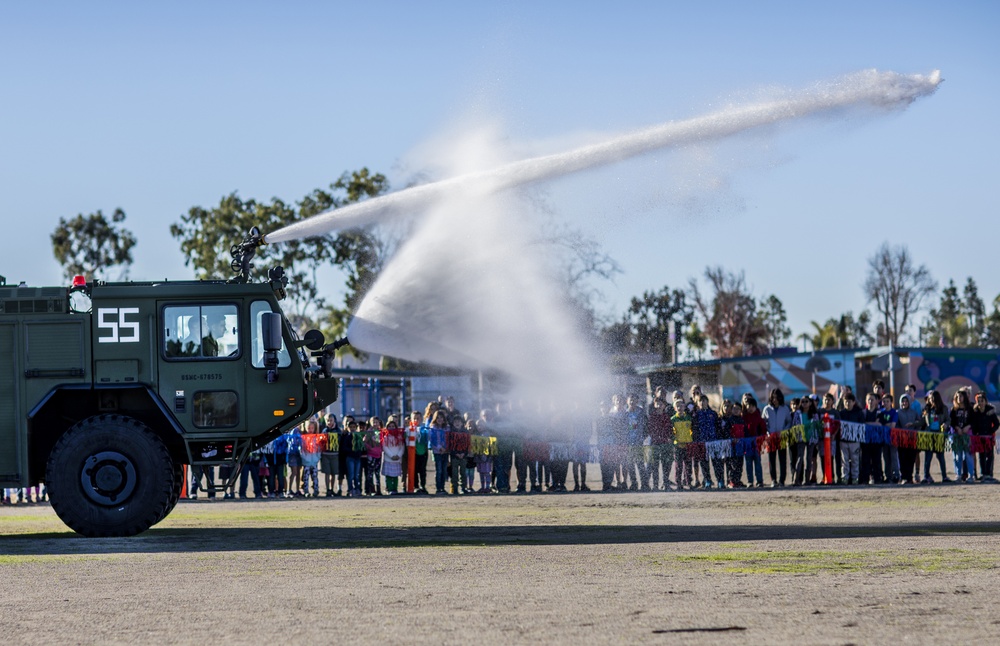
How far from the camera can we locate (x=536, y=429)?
27.4 m

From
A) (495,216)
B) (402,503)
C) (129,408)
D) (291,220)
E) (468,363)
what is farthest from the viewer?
(291,220)

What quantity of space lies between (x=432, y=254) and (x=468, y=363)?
5598mm

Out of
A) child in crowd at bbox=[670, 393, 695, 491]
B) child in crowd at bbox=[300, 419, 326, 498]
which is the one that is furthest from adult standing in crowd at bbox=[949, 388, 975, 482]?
child in crowd at bbox=[300, 419, 326, 498]

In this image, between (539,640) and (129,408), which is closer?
(539,640)

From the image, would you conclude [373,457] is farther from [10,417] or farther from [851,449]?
[10,417]

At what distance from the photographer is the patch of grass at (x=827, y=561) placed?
11977 millimetres

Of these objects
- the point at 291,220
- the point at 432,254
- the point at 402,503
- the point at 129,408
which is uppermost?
the point at 291,220

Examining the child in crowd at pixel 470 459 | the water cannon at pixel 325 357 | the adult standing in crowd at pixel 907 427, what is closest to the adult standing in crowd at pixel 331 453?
the child in crowd at pixel 470 459

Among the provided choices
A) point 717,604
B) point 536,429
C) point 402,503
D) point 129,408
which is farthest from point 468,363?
point 717,604

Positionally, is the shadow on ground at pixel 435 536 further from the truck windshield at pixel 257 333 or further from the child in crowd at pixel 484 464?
the child in crowd at pixel 484 464

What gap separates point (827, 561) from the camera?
12641mm

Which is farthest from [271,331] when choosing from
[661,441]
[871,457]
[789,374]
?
[789,374]

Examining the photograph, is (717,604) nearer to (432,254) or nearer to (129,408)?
(129,408)

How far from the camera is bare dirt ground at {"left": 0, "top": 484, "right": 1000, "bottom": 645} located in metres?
8.92
